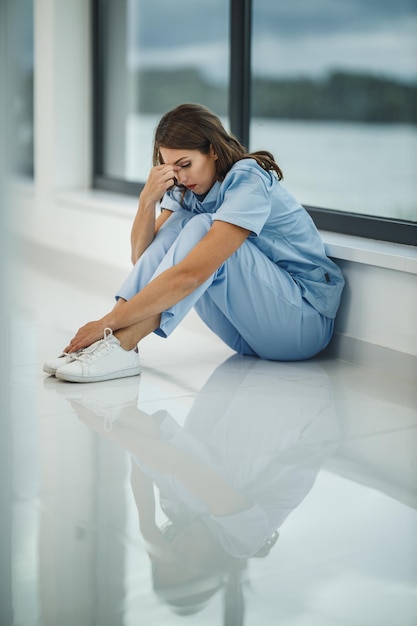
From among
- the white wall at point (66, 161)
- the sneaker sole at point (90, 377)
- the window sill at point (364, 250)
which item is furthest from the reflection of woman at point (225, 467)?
the white wall at point (66, 161)

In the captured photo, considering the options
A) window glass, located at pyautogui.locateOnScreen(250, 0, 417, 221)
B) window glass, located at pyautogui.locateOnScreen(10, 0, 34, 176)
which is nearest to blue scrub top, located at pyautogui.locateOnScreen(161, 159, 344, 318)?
window glass, located at pyautogui.locateOnScreen(250, 0, 417, 221)

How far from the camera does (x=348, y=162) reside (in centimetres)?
390

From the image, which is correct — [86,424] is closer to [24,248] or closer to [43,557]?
[43,557]

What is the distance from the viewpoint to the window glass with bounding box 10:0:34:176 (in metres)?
5.97

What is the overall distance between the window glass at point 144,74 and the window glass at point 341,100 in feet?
1.38

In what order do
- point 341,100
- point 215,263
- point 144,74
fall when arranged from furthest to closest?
point 144,74 → point 341,100 → point 215,263

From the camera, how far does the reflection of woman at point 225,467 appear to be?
5.31ft

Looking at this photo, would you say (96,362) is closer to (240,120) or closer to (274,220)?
(274,220)

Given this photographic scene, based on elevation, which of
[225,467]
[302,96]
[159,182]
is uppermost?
[302,96]

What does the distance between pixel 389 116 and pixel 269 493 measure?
2030 millimetres

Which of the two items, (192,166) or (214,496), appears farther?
(192,166)

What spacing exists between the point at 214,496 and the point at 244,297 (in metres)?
0.99

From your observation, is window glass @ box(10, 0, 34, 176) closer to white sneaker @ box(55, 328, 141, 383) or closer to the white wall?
the white wall

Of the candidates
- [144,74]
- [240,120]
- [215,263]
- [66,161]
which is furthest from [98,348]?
[144,74]
